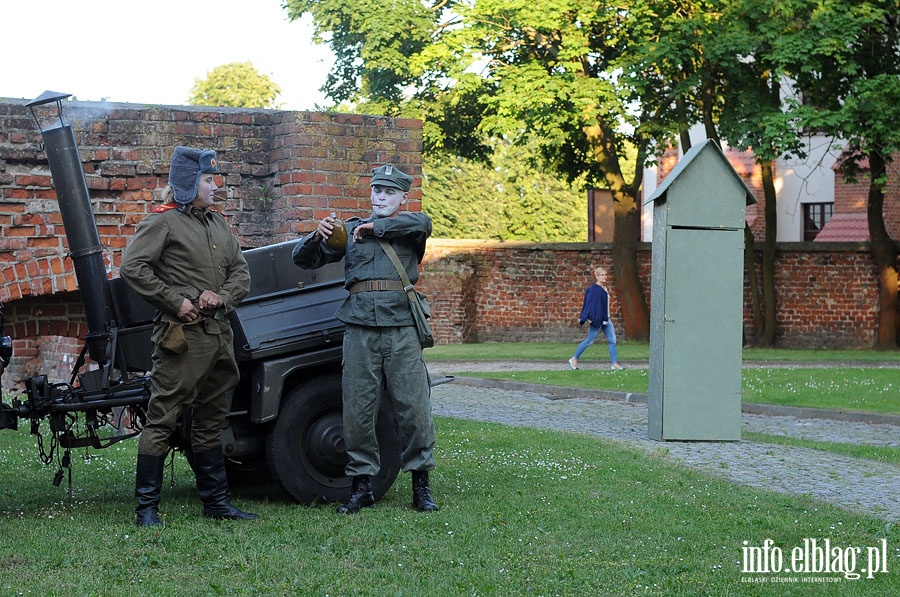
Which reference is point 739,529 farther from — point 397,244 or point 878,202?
point 878,202

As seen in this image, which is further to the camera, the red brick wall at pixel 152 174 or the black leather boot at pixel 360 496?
the red brick wall at pixel 152 174

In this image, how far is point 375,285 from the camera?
7172 millimetres

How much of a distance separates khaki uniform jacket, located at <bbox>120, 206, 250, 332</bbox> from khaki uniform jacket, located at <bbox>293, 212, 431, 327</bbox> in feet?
1.54

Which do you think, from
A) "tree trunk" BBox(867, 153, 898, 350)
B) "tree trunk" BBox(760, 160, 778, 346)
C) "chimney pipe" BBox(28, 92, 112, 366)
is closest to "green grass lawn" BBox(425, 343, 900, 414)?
"tree trunk" BBox(867, 153, 898, 350)

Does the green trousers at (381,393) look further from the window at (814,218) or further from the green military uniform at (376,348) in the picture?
the window at (814,218)

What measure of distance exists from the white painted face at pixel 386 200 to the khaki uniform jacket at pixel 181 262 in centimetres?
91

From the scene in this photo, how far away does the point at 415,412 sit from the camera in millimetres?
7188

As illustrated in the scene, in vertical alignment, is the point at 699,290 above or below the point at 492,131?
below

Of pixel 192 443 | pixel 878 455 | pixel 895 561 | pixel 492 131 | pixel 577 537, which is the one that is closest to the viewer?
pixel 895 561

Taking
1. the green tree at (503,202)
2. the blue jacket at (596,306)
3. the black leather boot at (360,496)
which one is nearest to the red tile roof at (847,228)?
the blue jacket at (596,306)

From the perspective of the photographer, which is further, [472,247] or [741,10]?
[472,247]

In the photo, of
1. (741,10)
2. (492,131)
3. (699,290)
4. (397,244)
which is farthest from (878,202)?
(397,244)

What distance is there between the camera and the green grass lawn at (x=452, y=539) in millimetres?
5211

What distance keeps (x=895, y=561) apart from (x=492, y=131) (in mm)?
21920
